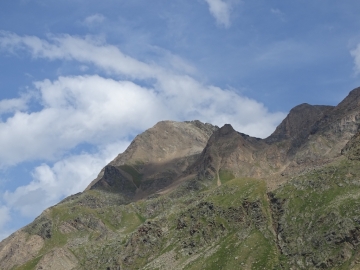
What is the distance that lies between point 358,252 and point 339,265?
A: 8.71 metres

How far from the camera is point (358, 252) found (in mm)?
195625

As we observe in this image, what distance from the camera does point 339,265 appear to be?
197 m
